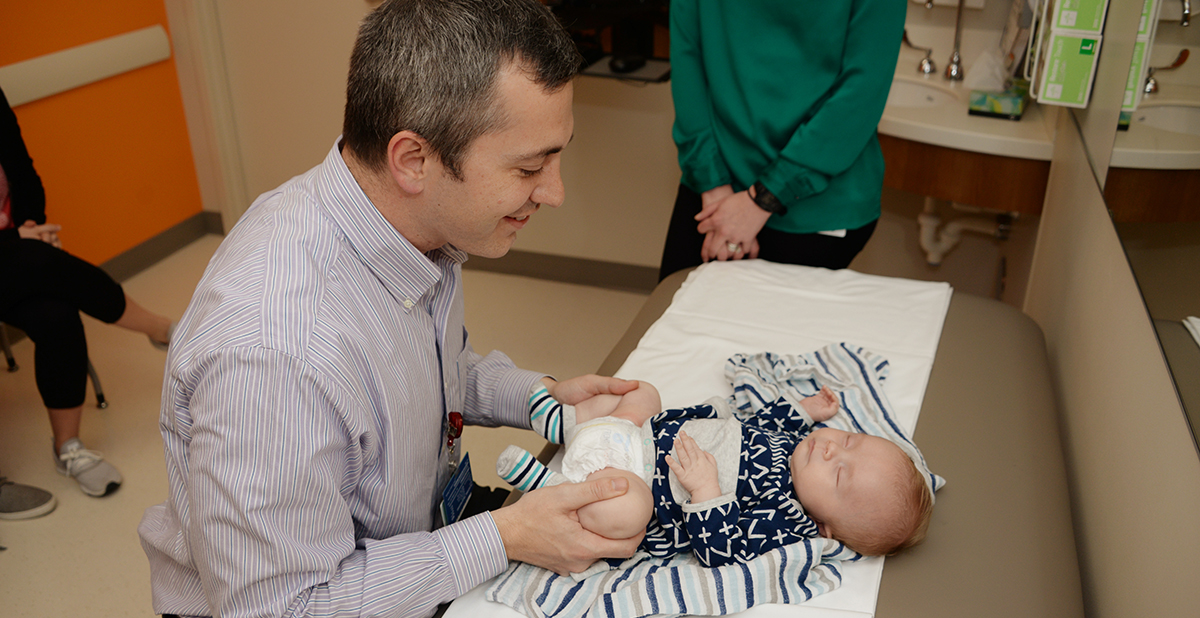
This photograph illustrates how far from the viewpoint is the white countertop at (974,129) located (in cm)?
239

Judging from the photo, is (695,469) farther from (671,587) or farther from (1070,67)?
(1070,67)

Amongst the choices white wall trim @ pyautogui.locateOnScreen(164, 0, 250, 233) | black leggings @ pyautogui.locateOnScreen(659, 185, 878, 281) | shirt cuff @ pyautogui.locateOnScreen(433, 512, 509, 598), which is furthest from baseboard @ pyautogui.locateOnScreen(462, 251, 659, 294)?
shirt cuff @ pyautogui.locateOnScreen(433, 512, 509, 598)

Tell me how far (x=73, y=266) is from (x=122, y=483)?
65 centimetres

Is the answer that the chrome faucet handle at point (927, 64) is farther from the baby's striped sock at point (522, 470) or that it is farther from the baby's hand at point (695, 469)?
the baby's striped sock at point (522, 470)

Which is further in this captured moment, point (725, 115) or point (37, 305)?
point (37, 305)

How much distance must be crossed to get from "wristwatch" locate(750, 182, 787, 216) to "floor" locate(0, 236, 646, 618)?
1128 millimetres

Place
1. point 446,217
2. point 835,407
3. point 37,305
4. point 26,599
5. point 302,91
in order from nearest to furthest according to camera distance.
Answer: point 446,217 < point 835,407 < point 26,599 < point 37,305 < point 302,91

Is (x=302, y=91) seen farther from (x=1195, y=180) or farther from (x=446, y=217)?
(x=1195, y=180)

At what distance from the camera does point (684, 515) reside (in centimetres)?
129

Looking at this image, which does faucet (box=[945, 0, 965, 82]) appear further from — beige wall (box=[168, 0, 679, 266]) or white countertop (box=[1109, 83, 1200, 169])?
white countertop (box=[1109, 83, 1200, 169])

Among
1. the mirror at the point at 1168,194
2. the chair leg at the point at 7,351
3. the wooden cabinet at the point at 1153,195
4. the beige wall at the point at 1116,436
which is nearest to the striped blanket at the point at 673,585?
the beige wall at the point at 1116,436

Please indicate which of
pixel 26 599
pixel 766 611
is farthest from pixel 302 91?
pixel 766 611

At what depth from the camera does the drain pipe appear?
2920 mm

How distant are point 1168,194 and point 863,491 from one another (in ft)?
2.01
